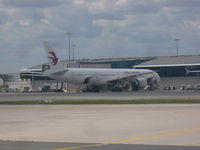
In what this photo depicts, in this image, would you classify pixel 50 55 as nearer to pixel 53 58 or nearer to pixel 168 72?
pixel 53 58

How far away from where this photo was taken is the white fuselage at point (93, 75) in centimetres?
8019

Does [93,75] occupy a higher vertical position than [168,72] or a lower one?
lower

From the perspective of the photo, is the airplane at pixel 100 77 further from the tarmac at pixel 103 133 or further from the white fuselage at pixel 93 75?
the tarmac at pixel 103 133

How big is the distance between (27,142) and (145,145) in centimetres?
498

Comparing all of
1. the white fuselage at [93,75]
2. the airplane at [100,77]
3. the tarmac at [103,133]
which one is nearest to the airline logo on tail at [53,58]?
the airplane at [100,77]

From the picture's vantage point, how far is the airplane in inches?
3157

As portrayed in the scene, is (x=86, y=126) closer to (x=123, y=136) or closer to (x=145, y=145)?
(x=123, y=136)

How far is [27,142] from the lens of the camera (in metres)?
17.8

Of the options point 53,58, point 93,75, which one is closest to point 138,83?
point 93,75

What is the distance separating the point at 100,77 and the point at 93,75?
182 cm

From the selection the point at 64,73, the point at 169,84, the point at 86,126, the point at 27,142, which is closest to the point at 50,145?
the point at 27,142

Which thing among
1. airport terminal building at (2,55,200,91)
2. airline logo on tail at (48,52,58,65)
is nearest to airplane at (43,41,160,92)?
airline logo on tail at (48,52,58,65)

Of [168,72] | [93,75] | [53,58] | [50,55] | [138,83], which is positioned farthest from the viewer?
[168,72]

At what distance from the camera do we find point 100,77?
3334 inches
